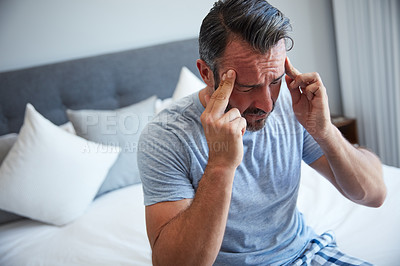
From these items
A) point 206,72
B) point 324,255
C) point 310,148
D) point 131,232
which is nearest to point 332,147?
point 310,148

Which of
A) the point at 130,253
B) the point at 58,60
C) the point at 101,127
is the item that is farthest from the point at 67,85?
the point at 130,253

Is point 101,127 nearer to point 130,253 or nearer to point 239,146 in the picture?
point 130,253

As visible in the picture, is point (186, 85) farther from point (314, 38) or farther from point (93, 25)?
point (314, 38)

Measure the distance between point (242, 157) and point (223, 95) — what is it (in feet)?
0.63

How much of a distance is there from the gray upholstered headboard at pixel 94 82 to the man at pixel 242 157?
136cm

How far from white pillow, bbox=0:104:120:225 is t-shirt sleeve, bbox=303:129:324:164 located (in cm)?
115

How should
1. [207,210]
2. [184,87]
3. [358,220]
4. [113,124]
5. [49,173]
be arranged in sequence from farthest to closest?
[184,87], [113,124], [49,173], [358,220], [207,210]

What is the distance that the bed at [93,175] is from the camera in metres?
1.63

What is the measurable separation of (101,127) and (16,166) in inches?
19.5

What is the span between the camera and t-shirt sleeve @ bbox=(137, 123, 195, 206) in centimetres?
109

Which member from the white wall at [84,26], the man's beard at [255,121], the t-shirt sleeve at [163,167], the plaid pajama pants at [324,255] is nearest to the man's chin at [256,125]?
the man's beard at [255,121]

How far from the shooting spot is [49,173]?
1.95 metres

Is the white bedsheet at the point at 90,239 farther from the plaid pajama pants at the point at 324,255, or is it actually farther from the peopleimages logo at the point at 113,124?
the plaid pajama pants at the point at 324,255

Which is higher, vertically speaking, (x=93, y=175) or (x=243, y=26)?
(x=243, y=26)
